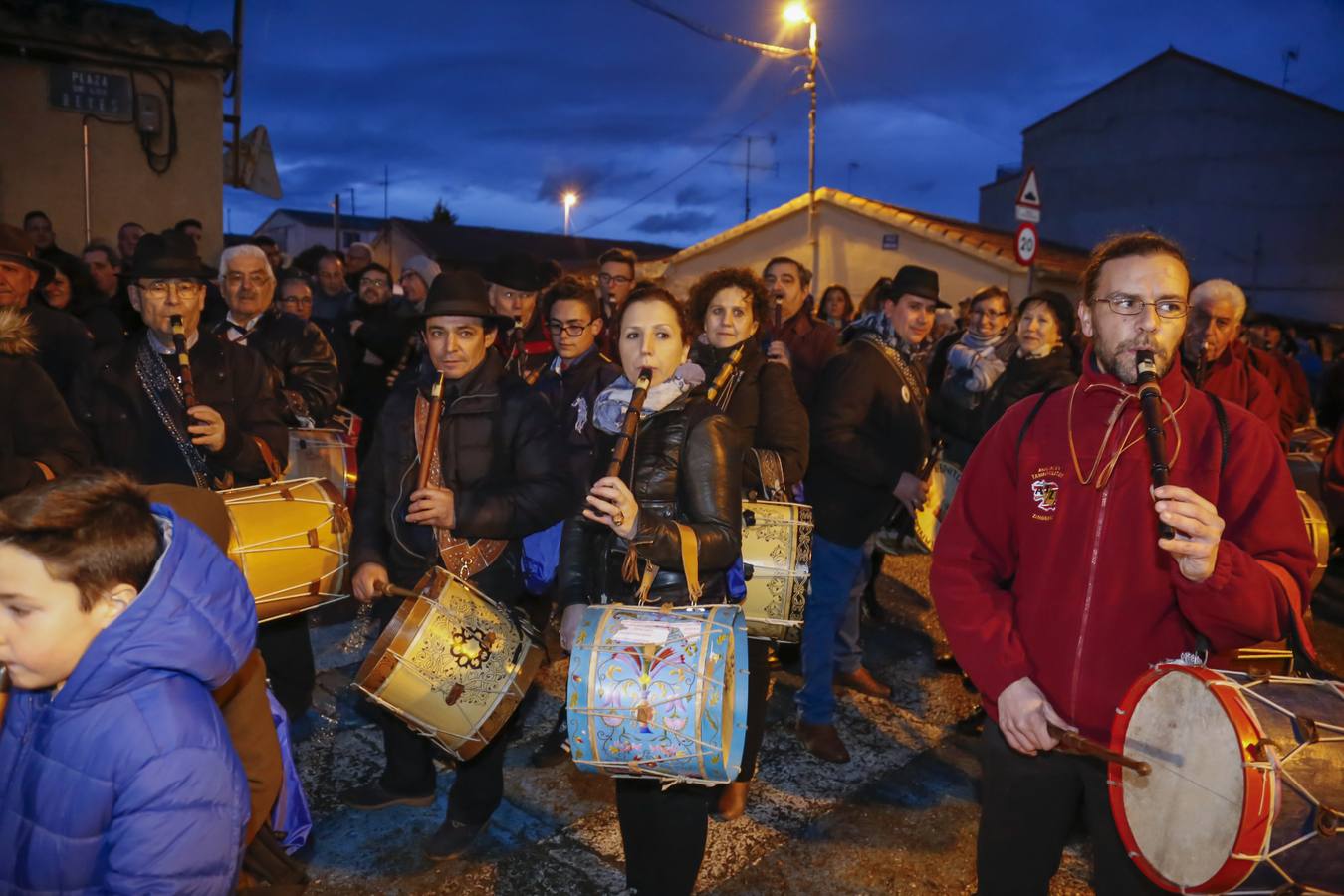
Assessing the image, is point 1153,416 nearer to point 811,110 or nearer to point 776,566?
point 776,566

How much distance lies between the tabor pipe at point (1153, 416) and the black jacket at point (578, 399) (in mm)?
1985

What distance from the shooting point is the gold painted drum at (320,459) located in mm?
4977

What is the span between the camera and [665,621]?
249 cm

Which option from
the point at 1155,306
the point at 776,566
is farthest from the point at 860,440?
the point at 1155,306

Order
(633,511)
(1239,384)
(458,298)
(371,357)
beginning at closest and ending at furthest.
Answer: (633,511)
(458,298)
(1239,384)
(371,357)

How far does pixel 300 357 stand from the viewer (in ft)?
18.1

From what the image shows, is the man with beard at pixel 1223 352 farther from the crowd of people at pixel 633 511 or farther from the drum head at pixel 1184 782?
the drum head at pixel 1184 782

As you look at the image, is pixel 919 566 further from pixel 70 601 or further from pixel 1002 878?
pixel 70 601

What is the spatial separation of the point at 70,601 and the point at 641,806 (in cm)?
175

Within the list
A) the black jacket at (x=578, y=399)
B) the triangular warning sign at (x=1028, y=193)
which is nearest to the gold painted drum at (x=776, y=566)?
the black jacket at (x=578, y=399)

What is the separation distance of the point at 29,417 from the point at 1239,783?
3.91 m

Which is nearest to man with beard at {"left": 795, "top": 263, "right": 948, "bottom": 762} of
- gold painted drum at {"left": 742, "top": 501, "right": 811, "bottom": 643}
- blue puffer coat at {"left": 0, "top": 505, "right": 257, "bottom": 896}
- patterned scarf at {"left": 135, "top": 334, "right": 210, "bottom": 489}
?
gold painted drum at {"left": 742, "top": 501, "right": 811, "bottom": 643}

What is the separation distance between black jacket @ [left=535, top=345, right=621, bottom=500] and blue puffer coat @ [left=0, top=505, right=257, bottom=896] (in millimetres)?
1818

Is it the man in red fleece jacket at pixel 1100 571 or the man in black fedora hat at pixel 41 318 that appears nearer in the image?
the man in red fleece jacket at pixel 1100 571
